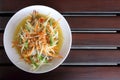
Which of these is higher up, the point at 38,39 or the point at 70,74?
the point at 38,39

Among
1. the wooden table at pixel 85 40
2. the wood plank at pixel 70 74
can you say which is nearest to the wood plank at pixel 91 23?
the wooden table at pixel 85 40

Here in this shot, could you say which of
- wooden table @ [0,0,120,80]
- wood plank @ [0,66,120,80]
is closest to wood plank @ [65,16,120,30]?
wooden table @ [0,0,120,80]

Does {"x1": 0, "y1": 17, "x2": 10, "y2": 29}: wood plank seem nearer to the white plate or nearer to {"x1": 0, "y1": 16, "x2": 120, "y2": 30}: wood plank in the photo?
the white plate

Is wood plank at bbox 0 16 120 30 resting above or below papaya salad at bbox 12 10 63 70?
above
